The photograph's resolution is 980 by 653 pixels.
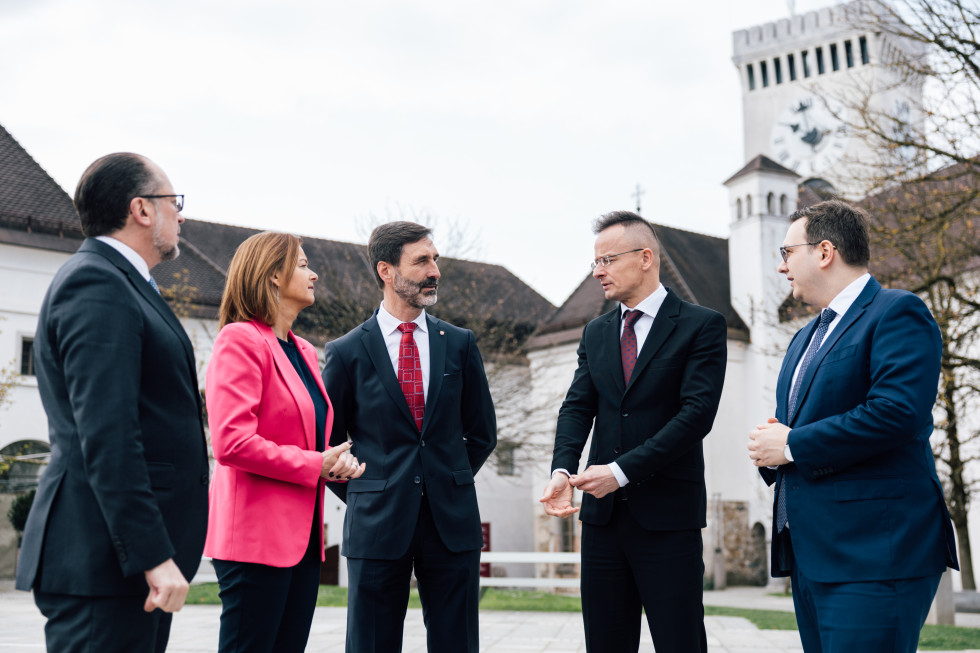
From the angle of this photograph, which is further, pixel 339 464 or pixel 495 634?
pixel 495 634

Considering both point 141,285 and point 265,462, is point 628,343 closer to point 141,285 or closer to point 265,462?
point 265,462

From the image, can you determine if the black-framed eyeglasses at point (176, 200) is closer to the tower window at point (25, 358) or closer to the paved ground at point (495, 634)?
the paved ground at point (495, 634)

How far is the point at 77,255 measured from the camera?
306cm

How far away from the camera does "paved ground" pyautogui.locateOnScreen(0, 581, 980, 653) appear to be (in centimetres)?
918

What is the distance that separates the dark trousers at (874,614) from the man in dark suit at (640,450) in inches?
29.9

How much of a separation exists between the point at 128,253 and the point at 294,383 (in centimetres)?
118

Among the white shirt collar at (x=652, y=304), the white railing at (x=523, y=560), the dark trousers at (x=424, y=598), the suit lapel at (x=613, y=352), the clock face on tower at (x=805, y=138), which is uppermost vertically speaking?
the clock face on tower at (x=805, y=138)

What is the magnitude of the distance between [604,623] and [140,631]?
2.26m

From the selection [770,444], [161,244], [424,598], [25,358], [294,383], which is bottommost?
[424,598]

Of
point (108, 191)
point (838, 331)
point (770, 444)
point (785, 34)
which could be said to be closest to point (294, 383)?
point (108, 191)

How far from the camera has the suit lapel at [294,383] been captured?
4.15 meters

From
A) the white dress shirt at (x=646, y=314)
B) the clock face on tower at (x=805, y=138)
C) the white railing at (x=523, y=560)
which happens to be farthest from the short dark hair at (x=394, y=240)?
the clock face on tower at (x=805, y=138)

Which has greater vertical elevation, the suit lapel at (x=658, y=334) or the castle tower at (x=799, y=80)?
the castle tower at (x=799, y=80)

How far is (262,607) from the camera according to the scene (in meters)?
3.85
